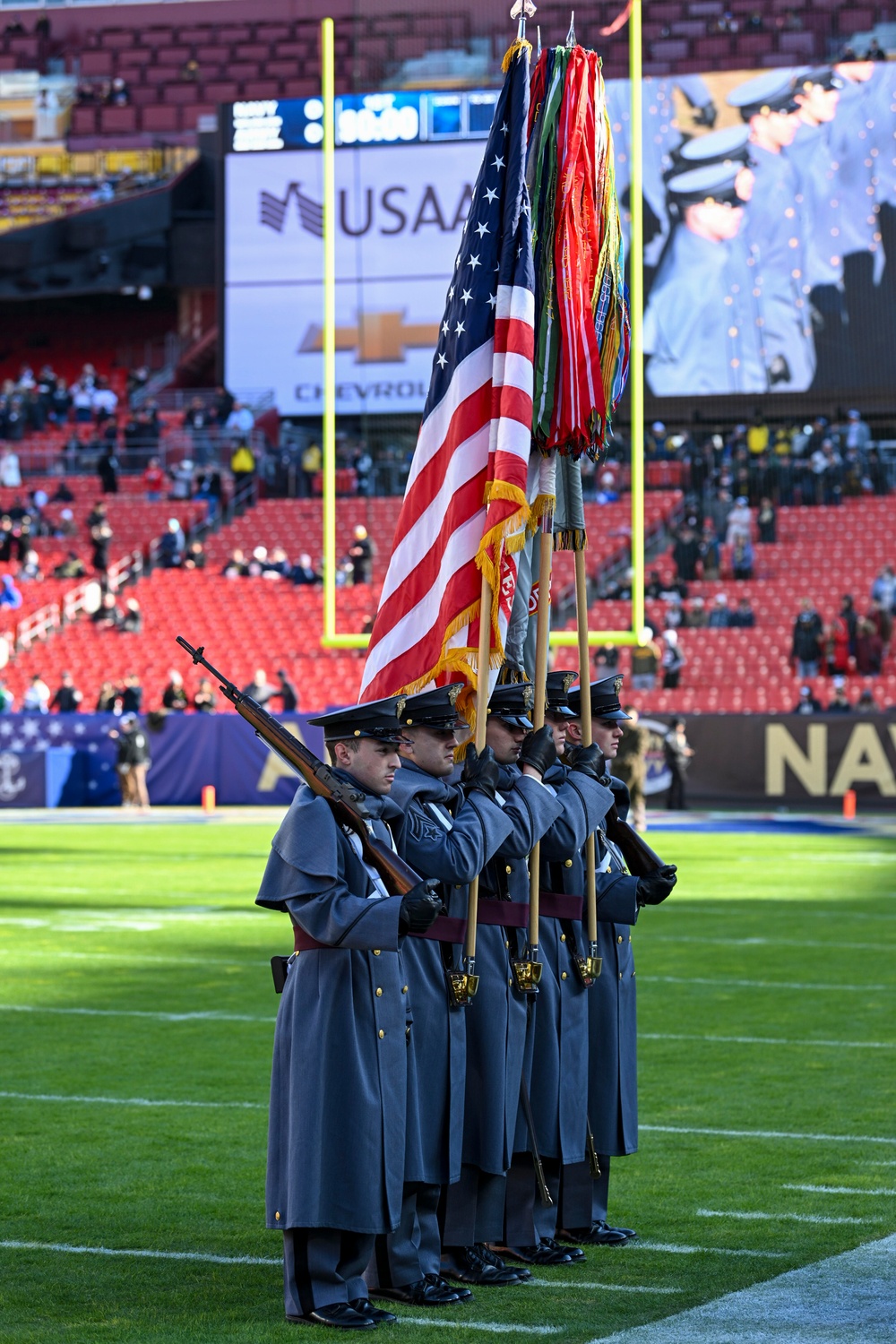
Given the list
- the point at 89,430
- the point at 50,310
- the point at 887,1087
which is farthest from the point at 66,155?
the point at 887,1087

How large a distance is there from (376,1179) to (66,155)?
146 ft

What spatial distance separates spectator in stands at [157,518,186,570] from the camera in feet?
117

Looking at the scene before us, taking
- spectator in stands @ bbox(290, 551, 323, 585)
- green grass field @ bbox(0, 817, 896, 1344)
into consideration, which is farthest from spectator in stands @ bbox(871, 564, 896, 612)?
green grass field @ bbox(0, 817, 896, 1344)

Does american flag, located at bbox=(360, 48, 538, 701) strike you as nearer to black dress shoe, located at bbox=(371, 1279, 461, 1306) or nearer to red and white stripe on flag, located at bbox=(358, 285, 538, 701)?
red and white stripe on flag, located at bbox=(358, 285, 538, 701)

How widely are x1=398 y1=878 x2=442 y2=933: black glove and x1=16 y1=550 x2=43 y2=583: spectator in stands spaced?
1221 inches

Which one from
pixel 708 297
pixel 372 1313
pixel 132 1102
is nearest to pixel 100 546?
pixel 708 297

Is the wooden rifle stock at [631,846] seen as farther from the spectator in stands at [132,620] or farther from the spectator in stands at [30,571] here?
the spectator in stands at [30,571]

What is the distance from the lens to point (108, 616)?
33.9 meters

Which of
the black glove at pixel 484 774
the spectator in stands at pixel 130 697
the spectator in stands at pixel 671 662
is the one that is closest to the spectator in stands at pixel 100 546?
the spectator in stands at pixel 130 697

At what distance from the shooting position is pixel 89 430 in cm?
4153

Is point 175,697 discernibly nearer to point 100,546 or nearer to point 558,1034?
point 100,546

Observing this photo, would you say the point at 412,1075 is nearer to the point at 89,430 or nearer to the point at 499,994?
the point at 499,994

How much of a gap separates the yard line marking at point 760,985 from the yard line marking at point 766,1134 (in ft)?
12.0

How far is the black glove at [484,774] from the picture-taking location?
18.7 feet
